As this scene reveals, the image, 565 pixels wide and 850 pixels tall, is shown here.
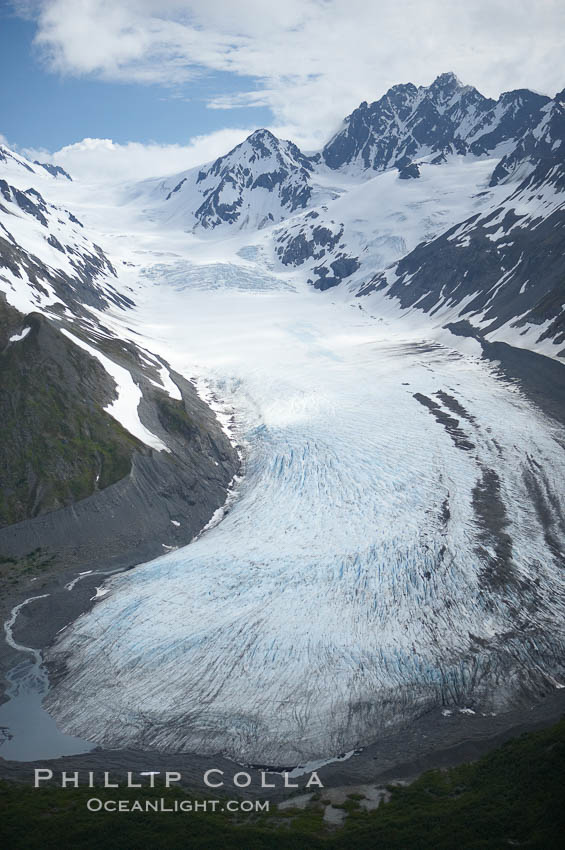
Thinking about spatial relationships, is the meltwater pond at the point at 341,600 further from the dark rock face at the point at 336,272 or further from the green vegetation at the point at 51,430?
the dark rock face at the point at 336,272

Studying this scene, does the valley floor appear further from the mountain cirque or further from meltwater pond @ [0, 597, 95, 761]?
meltwater pond @ [0, 597, 95, 761]

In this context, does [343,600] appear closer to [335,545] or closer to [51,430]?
[335,545]

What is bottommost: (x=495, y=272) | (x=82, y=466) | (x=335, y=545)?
(x=335, y=545)

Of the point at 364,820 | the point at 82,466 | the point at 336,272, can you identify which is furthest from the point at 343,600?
the point at 336,272

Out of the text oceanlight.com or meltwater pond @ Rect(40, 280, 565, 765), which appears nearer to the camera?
the text oceanlight.com

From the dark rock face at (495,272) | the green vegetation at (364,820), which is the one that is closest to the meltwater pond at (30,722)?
the green vegetation at (364,820)

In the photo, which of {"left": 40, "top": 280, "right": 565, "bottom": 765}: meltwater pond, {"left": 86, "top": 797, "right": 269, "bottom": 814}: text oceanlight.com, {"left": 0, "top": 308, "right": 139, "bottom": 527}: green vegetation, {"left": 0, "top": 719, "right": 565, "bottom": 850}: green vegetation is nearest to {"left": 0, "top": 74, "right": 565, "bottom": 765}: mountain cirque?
{"left": 40, "top": 280, "right": 565, "bottom": 765}: meltwater pond

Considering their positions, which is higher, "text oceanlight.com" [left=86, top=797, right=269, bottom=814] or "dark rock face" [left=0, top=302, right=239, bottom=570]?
"dark rock face" [left=0, top=302, right=239, bottom=570]
